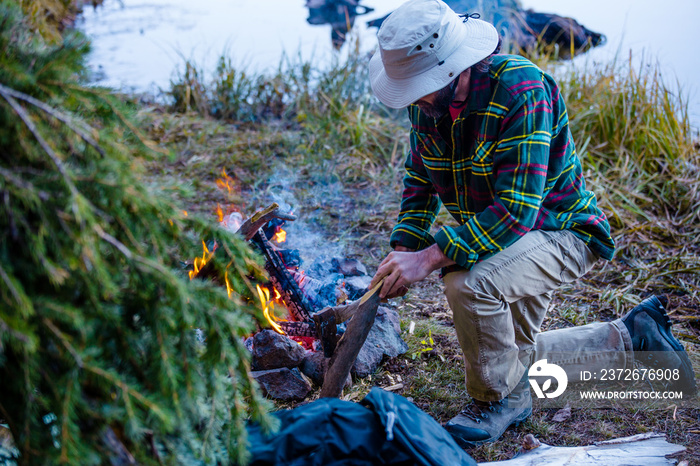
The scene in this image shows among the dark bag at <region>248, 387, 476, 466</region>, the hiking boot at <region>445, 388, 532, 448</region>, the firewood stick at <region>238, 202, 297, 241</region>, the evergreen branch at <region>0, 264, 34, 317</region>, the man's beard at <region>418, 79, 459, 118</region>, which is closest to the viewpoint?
the evergreen branch at <region>0, 264, 34, 317</region>

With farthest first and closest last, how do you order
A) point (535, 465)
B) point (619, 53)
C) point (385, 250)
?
point (619, 53) < point (385, 250) < point (535, 465)

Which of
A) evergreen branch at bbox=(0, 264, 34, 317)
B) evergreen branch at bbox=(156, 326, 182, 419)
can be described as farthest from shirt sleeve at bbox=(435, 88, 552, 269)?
evergreen branch at bbox=(0, 264, 34, 317)

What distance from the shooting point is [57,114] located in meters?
1.19

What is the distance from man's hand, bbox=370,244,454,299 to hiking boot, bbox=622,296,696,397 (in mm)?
1305

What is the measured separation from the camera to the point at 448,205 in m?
2.75

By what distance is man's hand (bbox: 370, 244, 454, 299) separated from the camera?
2.35 metres

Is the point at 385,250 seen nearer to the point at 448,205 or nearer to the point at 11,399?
the point at 448,205

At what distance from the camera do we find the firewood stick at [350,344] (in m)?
2.51

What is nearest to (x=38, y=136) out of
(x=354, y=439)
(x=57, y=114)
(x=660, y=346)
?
(x=57, y=114)

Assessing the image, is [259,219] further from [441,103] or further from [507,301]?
[507,301]

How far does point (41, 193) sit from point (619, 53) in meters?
6.26

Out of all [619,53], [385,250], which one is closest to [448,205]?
[385,250]

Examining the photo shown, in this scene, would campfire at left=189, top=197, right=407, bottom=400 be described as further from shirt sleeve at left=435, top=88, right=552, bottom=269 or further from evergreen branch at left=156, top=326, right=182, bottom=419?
evergreen branch at left=156, top=326, right=182, bottom=419

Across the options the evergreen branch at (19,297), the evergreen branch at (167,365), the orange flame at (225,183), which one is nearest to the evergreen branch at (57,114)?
the evergreen branch at (19,297)
